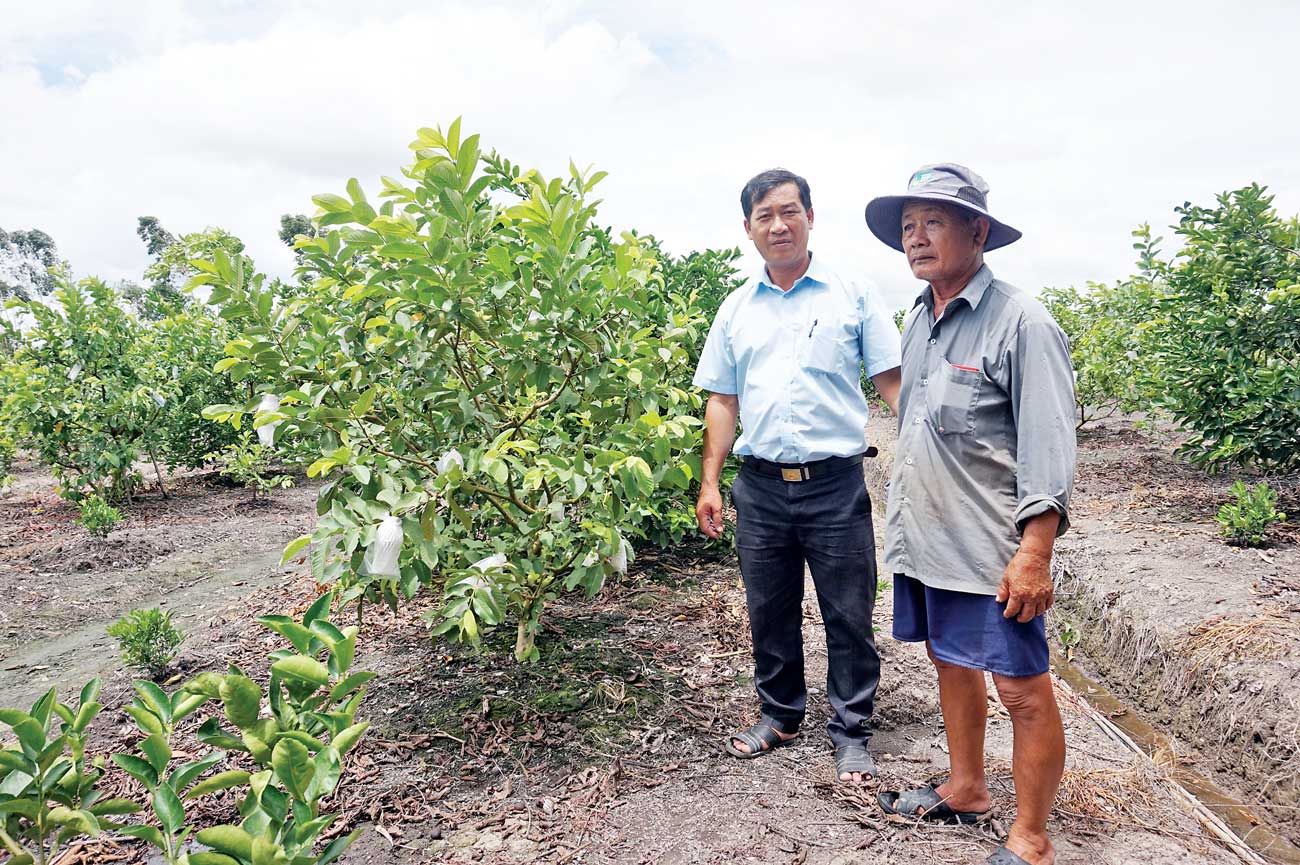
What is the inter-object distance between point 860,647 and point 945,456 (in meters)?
0.91

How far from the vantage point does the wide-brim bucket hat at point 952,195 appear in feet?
6.85

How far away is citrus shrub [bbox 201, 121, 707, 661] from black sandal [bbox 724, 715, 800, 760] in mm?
766

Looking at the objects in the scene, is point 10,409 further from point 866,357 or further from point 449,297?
point 866,357

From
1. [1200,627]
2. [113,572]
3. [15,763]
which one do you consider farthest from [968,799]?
[113,572]

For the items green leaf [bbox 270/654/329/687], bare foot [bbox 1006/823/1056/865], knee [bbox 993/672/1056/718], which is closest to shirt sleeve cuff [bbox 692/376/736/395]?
knee [bbox 993/672/1056/718]

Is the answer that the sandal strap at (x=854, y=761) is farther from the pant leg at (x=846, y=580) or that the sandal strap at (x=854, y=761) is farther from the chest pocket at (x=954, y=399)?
the chest pocket at (x=954, y=399)

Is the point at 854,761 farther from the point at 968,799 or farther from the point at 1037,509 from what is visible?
the point at 1037,509

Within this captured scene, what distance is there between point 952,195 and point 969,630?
1.20 meters

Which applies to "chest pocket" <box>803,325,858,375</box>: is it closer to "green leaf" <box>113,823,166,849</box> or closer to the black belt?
the black belt

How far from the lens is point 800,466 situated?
270 cm

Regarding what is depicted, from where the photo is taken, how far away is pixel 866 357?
9.10 ft

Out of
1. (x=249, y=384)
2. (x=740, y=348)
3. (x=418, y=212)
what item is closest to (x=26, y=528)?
(x=249, y=384)

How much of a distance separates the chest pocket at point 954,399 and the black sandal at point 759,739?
1.35 m

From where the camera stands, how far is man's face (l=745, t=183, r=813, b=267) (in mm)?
2711
